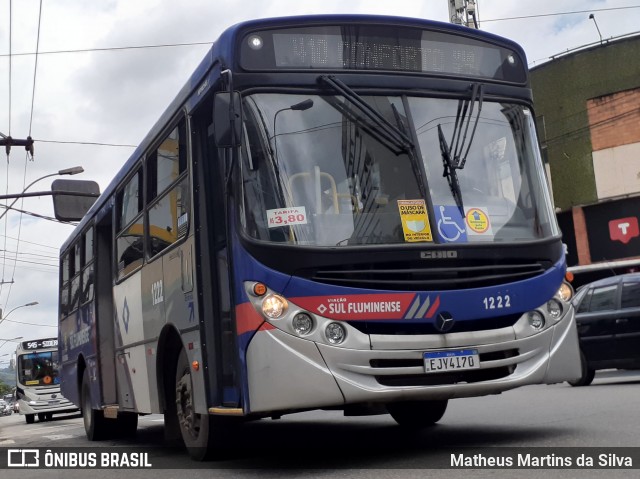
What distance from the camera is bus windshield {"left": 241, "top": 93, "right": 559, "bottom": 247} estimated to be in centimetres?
746

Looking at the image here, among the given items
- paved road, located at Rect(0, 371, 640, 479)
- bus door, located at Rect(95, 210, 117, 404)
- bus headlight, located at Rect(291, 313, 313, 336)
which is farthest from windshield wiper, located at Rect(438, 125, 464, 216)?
bus door, located at Rect(95, 210, 117, 404)

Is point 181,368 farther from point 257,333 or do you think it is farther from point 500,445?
point 500,445

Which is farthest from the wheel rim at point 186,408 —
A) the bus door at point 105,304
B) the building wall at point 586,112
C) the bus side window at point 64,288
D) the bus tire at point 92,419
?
the building wall at point 586,112

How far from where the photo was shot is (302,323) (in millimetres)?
7238

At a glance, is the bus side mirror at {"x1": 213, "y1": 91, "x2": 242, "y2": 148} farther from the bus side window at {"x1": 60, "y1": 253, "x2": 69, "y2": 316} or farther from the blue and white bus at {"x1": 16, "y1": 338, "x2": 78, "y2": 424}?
the blue and white bus at {"x1": 16, "y1": 338, "x2": 78, "y2": 424}

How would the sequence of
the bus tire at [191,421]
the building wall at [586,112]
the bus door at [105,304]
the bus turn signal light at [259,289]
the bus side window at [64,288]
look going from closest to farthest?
the bus turn signal light at [259,289] → the bus tire at [191,421] → the bus door at [105,304] → the bus side window at [64,288] → the building wall at [586,112]

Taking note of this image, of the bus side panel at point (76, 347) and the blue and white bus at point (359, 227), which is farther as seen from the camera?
the bus side panel at point (76, 347)

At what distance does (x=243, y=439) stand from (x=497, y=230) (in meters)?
4.57

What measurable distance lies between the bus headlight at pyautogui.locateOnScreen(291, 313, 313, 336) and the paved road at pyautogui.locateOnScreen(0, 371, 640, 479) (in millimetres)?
1011

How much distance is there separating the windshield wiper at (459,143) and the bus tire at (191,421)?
104 inches

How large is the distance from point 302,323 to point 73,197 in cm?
1209

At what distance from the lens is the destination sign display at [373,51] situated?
309 inches

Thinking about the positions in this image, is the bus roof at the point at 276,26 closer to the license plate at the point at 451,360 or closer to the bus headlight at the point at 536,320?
the bus headlight at the point at 536,320

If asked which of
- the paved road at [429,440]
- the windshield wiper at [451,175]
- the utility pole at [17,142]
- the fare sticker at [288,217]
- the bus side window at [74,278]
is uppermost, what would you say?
the utility pole at [17,142]
